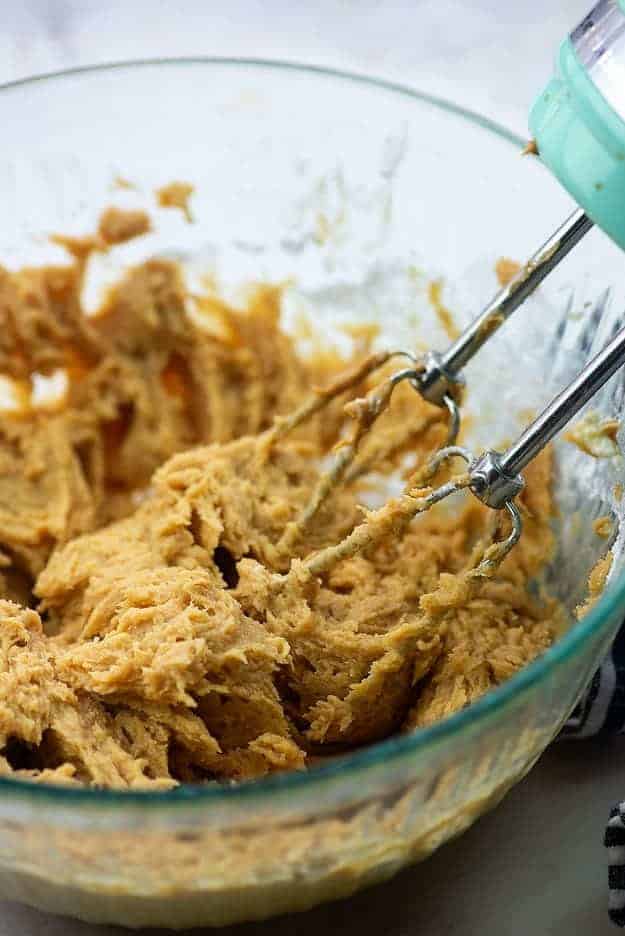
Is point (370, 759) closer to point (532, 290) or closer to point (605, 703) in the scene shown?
point (605, 703)

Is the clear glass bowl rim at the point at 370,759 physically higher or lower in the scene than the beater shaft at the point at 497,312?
lower

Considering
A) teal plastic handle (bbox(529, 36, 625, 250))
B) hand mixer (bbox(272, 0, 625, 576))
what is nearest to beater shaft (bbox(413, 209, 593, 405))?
hand mixer (bbox(272, 0, 625, 576))

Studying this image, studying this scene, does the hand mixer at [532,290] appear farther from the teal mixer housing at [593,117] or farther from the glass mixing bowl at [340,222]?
the glass mixing bowl at [340,222]

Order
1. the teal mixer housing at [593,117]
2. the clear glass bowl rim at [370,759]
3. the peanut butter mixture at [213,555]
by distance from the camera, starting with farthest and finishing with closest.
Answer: the peanut butter mixture at [213,555] < the teal mixer housing at [593,117] < the clear glass bowl rim at [370,759]

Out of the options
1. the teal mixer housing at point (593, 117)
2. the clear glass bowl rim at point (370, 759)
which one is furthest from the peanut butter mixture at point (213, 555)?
the teal mixer housing at point (593, 117)

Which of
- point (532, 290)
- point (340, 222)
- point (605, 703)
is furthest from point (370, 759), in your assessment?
point (340, 222)

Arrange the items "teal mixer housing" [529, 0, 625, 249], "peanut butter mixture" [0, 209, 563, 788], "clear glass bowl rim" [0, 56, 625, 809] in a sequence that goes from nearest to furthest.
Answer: "clear glass bowl rim" [0, 56, 625, 809] < "teal mixer housing" [529, 0, 625, 249] < "peanut butter mixture" [0, 209, 563, 788]

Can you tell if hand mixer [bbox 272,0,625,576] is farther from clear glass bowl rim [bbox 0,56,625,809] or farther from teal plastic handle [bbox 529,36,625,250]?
clear glass bowl rim [bbox 0,56,625,809]
